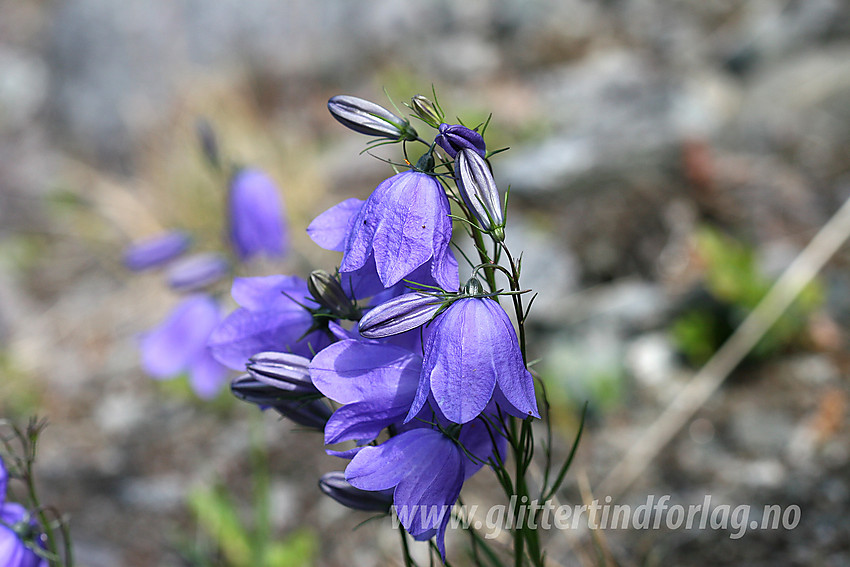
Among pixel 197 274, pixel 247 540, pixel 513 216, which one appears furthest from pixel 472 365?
pixel 513 216

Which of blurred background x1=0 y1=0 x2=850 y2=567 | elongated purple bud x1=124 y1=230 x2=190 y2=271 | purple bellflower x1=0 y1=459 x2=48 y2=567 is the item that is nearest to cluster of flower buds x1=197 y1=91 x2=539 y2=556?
purple bellflower x1=0 y1=459 x2=48 y2=567

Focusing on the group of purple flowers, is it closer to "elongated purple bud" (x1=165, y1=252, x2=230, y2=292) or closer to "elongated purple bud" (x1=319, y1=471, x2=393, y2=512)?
"elongated purple bud" (x1=319, y1=471, x2=393, y2=512)

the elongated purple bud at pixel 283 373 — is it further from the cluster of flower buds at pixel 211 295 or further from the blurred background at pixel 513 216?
the cluster of flower buds at pixel 211 295

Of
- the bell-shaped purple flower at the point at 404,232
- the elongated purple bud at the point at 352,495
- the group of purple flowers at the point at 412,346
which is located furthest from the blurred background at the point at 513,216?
the bell-shaped purple flower at the point at 404,232

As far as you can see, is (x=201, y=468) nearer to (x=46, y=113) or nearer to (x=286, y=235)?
(x=286, y=235)

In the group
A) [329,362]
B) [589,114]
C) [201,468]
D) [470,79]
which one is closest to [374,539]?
[201,468]

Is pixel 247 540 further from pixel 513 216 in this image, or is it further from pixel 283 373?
pixel 513 216
